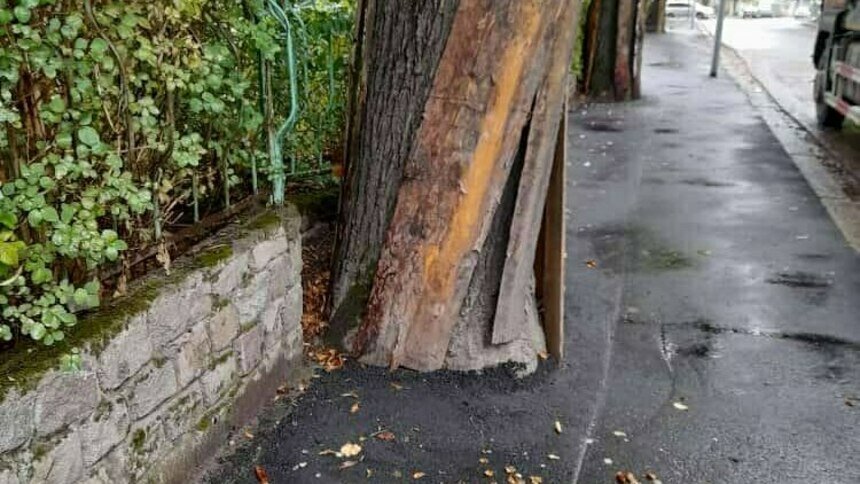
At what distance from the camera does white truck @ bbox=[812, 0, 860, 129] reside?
8961 mm

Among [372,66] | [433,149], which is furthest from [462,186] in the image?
[372,66]

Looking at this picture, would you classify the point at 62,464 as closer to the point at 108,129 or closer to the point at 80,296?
the point at 80,296

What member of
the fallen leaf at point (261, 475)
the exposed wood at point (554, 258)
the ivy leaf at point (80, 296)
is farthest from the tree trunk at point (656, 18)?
the ivy leaf at point (80, 296)

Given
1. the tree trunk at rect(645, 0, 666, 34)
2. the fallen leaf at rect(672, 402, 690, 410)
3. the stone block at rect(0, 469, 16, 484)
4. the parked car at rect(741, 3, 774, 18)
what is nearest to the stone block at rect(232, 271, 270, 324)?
the stone block at rect(0, 469, 16, 484)

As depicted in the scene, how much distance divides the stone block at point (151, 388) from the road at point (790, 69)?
7465mm

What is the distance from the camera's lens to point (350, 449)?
132 inches

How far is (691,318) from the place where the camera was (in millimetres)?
4789

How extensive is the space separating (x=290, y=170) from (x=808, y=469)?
281 centimetres

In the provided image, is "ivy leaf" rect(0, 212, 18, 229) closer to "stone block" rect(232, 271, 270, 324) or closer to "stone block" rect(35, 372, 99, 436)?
"stone block" rect(35, 372, 99, 436)

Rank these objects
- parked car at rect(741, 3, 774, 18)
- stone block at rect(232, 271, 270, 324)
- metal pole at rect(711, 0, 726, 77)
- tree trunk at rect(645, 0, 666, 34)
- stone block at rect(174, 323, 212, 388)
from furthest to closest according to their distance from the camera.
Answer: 1. parked car at rect(741, 3, 774, 18)
2. tree trunk at rect(645, 0, 666, 34)
3. metal pole at rect(711, 0, 726, 77)
4. stone block at rect(232, 271, 270, 324)
5. stone block at rect(174, 323, 212, 388)

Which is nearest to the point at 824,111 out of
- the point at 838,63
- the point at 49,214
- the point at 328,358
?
the point at 838,63

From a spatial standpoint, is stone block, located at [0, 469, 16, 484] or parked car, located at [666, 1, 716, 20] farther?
parked car, located at [666, 1, 716, 20]

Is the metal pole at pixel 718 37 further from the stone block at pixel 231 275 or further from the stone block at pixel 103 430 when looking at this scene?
the stone block at pixel 103 430

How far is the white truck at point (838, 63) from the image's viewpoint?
8.96 meters
